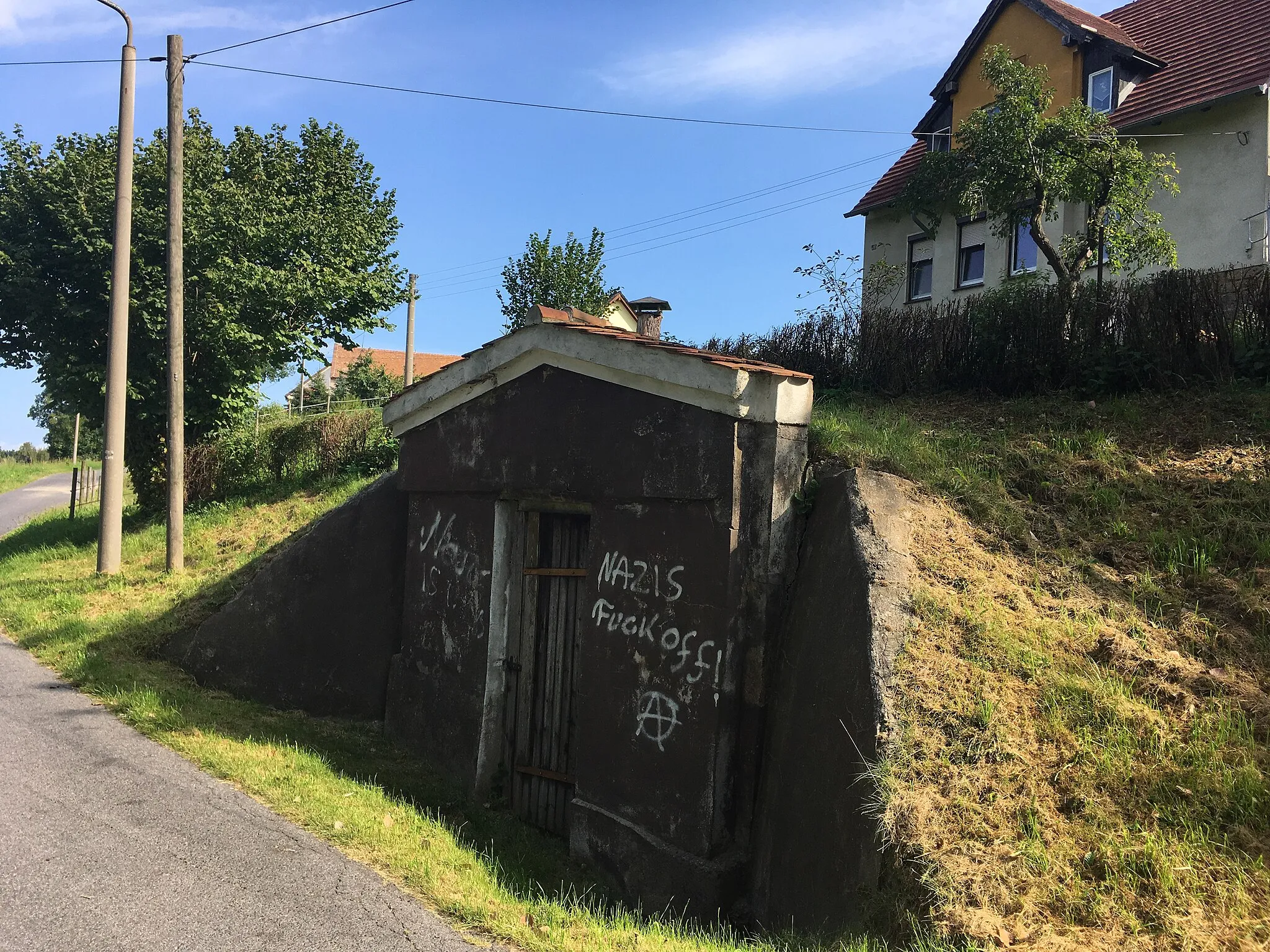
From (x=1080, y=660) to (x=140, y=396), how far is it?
15.9m

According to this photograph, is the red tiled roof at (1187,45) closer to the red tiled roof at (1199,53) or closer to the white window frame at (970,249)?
the red tiled roof at (1199,53)

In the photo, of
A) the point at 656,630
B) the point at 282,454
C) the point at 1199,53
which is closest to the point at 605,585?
the point at 656,630

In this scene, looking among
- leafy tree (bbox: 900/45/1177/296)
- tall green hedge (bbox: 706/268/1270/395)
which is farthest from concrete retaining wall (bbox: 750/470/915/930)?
leafy tree (bbox: 900/45/1177/296)

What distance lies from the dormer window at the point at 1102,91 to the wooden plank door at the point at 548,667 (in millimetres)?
13500

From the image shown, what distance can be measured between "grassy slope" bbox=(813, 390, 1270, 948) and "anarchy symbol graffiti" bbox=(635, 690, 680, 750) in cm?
173

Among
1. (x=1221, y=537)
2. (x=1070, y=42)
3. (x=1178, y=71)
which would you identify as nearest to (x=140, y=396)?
(x=1221, y=537)

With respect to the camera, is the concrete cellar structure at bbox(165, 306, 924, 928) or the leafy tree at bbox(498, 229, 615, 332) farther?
the leafy tree at bbox(498, 229, 615, 332)

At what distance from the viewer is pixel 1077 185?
9.48 m

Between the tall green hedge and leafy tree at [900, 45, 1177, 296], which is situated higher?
leafy tree at [900, 45, 1177, 296]

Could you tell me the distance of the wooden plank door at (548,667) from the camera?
22.3 ft

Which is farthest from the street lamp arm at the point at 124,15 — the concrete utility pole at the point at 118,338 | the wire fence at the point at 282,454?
the wire fence at the point at 282,454

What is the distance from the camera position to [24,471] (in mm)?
44844

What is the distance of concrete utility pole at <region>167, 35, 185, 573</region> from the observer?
12.3 m

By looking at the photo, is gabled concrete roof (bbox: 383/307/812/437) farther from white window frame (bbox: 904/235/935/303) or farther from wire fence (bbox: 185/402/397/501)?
white window frame (bbox: 904/235/935/303)
